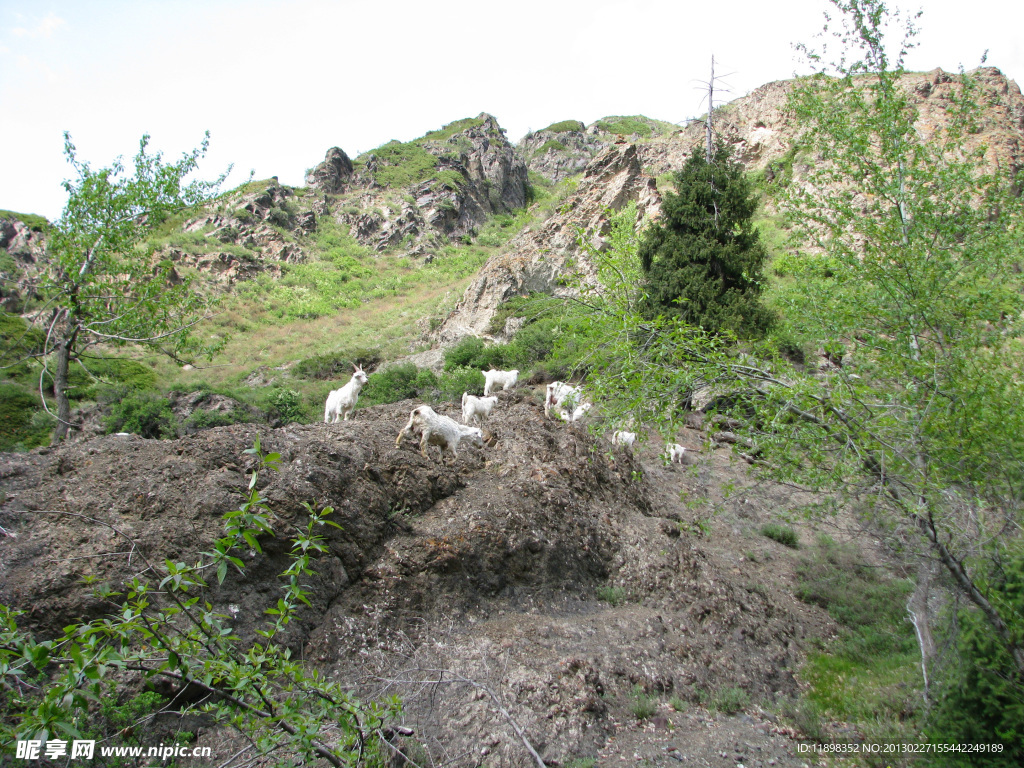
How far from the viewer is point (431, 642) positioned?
19.3ft

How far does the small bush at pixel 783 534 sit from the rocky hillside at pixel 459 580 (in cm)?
232

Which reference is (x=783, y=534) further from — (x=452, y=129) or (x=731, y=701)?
(x=452, y=129)

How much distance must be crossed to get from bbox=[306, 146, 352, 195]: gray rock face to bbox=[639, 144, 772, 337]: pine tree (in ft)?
163

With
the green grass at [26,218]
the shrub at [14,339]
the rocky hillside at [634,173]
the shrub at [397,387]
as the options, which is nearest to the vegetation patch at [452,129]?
the rocky hillside at [634,173]

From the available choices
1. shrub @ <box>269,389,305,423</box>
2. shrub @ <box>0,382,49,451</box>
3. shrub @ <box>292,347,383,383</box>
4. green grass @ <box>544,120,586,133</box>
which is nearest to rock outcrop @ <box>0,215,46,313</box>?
shrub @ <box>0,382,49,451</box>

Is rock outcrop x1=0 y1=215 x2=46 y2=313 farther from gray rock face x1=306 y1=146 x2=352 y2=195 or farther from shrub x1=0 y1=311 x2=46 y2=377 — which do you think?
gray rock face x1=306 y1=146 x2=352 y2=195

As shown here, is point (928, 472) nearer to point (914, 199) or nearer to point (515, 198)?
point (914, 199)

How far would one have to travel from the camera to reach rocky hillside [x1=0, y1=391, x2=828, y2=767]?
491 cm

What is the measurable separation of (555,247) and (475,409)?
68.4 ft

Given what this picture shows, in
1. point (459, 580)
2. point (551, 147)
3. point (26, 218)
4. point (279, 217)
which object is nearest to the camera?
point (459, 580)

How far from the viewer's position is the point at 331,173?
58.4m

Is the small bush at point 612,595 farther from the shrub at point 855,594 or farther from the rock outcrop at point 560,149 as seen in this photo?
the rock outcrop at point 560,149

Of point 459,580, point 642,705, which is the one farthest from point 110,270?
point 642,705

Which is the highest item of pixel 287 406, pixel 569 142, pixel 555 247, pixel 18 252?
pixel 569 142
